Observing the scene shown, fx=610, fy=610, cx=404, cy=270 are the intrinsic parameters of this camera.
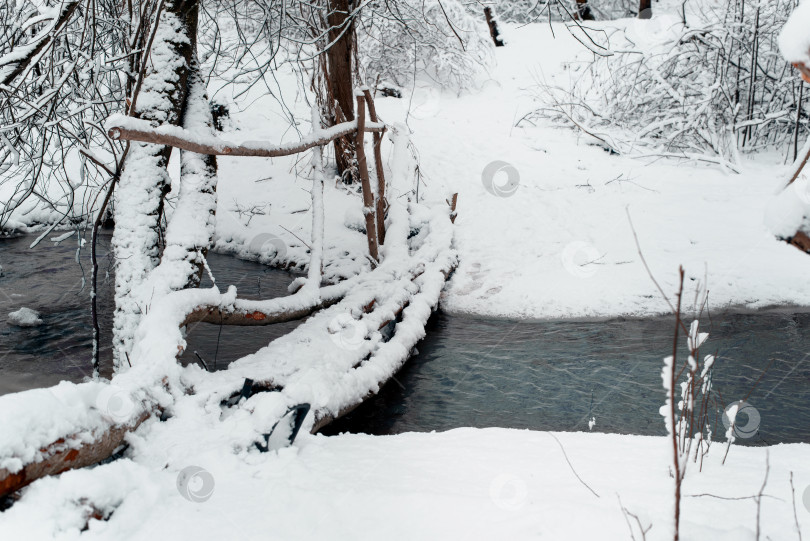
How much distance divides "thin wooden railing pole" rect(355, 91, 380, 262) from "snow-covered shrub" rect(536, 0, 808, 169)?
4882mm

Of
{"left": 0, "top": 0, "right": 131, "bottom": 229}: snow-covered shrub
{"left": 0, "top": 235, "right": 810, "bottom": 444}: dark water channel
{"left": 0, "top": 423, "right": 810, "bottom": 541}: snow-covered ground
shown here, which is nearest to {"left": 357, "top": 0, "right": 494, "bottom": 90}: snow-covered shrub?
{"left": 0, "top": 235, "right": 810, "bottom": 444}: dark water channel

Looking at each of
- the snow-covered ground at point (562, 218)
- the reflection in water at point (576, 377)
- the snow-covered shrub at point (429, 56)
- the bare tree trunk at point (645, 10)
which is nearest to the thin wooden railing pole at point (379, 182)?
the snow-covered ground at point (562, 218)

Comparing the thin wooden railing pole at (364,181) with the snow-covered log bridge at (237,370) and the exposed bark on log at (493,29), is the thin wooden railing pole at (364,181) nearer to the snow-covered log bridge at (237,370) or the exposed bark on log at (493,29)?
the snow-covered log bridge at (237,370)

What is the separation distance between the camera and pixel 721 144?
1028 cm

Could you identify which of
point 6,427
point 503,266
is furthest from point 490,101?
point 6,427

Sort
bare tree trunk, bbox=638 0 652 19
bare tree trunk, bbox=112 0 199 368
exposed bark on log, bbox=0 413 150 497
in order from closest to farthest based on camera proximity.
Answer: exposed bark on log, bbox=0 413 150 497 < bare tree trunk, bbox=112 0 199 368 < bare tree trunk, bbox=638 0 652 19

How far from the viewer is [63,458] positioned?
7.43ft

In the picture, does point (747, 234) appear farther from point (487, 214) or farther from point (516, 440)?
point (516, 440)

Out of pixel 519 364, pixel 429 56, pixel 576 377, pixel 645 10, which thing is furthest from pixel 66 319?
pixel 645 10

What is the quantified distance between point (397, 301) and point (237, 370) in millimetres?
2349

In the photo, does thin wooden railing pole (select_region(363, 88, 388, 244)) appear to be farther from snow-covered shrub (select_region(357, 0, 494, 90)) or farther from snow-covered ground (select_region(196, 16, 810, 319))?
snow-covered shrub (select_region(357, 0, 494, 90))

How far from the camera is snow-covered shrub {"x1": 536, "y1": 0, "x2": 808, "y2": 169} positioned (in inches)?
380

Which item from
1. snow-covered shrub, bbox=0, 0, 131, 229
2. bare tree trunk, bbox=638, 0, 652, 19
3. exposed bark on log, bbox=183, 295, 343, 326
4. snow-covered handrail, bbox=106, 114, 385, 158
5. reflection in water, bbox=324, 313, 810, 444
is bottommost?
reflection in water, bbox=324, 313, 810, 444

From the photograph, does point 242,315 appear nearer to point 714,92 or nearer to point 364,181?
point 364,181
